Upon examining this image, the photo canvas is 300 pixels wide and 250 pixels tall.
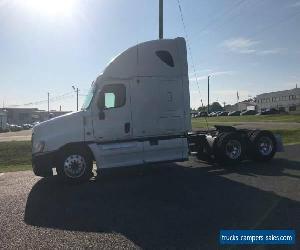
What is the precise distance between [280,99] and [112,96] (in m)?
139

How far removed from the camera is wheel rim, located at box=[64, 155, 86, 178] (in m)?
11.9

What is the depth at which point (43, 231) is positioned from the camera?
7301 mm

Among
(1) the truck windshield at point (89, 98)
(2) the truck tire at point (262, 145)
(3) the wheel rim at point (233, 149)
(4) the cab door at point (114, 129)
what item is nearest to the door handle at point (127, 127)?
(4) the cab door at point (114, 129)

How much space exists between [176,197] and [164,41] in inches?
220

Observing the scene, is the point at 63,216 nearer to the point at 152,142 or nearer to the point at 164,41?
the point at 152,142

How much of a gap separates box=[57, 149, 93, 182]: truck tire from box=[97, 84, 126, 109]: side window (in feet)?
5.14

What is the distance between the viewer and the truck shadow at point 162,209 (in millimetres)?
6895

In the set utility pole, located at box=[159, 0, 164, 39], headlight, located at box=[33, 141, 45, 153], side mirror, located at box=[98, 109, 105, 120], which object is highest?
utility pole, located at box=[159, 0, 164, 39]

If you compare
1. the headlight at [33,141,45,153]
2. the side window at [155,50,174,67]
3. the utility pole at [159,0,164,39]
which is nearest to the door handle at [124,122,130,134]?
the side window at [155,50,174,67]

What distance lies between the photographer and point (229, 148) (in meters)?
14.6

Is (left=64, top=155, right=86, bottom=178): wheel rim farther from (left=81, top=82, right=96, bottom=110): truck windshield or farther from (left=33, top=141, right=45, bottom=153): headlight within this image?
(left=81, top=82, right=96, bottom=110): truck windshield

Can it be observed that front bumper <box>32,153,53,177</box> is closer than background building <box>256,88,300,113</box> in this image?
Yes

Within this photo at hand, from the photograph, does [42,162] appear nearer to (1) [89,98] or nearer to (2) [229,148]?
(1) [89,98]

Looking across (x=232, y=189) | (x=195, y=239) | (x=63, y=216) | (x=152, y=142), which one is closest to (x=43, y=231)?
(x=63, y=216)
